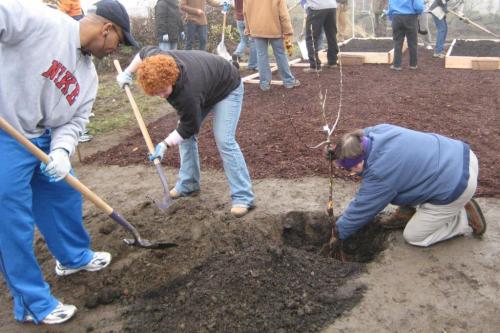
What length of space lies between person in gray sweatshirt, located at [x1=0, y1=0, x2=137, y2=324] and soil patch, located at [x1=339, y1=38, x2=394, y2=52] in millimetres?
7995

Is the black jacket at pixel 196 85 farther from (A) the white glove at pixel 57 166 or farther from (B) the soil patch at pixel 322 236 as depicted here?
(B) the soil patch at pixel 322 236

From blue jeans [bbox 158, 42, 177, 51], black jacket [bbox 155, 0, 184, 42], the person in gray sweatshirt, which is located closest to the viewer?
the person in gray sweatshirt

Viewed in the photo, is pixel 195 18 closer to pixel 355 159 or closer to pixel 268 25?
pixel 268 25

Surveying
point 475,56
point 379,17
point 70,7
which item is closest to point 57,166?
point 70,7

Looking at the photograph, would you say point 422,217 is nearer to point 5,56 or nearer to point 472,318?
point 472,318

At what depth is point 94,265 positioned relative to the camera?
3365 mm

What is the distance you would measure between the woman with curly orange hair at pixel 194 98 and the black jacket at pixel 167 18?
4.55 m

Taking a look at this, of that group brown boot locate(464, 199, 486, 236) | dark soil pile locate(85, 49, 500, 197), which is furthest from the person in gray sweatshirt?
brown boot locate(464, 199, 486, 236)

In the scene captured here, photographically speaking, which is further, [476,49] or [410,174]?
[476,49]

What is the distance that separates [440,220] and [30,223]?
2.71 metres

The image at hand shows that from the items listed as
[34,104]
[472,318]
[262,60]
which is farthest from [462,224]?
[262,60]

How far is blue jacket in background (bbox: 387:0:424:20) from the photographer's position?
780cm

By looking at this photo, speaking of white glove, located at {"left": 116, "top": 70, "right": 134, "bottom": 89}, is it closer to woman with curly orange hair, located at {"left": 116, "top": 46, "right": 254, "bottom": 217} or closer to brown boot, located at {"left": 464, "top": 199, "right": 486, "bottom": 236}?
woman with curly orange hair, located at {"left": 116, "top": 46, "right": 254, "bottom": 217}

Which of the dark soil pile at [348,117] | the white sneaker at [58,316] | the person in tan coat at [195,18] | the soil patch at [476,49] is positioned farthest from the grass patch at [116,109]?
the soil patch at [476,49]
